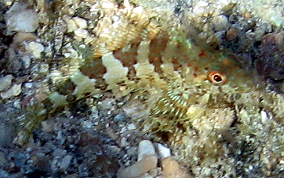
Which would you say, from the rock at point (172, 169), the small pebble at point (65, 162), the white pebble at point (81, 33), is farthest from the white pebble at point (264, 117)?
the white pebble at point (81, 33)

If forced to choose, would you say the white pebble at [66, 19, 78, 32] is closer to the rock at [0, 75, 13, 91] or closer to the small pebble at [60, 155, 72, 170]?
the rock at [0, 75, 13, 91]

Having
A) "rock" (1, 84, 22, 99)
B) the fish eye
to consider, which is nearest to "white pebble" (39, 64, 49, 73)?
"rock" (1, 84, 22, 99)

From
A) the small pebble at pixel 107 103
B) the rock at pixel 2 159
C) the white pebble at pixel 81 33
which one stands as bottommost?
the rock at pixel 2 159

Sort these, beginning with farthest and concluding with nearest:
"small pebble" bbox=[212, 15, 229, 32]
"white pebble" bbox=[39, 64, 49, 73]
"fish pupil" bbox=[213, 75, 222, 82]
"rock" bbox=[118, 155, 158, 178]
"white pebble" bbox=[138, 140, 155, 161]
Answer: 1. "small pebble" bbox=[212, 15, 229, 32]
2. "white pebble" bbox=[39, 64, 49, 73]
3. "fish pupil" bbox=[213, 75, 222, 82]
4. "white pebble" bbox=[138, 140, 155, 161]
5. "rock" bbox=[118, 155, 158, 178]

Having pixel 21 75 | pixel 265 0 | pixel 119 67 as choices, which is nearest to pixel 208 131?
pixel 119 67

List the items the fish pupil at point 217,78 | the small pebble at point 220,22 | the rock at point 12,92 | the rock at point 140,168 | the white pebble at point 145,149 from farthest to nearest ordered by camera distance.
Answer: the small pebble at point 220,22 < the rock at point 12,92 < the fish pupil at point 217,78 < the white pebble at point 145,149 < the rock at point 140,168

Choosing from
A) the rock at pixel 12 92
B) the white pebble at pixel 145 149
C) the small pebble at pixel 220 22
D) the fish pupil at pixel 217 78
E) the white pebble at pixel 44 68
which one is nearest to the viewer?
the white pebble at pixel 145 149

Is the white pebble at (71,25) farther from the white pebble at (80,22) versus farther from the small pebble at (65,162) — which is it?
the small pebble at (65,162)
